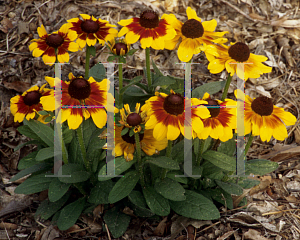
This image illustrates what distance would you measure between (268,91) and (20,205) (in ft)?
7.81

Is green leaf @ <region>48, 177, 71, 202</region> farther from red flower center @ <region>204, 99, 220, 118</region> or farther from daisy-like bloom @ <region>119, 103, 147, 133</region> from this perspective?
red flower center @ <region>204, 99, 220, 118</region>

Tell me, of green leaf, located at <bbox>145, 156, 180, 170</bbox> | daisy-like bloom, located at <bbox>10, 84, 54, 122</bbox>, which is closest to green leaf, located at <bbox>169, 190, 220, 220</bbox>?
green leaf, located at <bbox>145, 156, 180, 170</bbox>

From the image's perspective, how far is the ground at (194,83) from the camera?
6.91 ft

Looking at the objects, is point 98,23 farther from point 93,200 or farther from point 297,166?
point 297,166

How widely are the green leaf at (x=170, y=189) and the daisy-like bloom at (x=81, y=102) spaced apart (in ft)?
1.87

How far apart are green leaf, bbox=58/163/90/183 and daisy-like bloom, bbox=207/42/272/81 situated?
973 millimetres

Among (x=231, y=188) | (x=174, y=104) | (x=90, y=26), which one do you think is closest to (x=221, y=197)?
(x=231, y=188)

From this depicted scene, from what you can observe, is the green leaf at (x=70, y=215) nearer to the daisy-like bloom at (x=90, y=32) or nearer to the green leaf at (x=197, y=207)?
the green leaf at (x=197, y=207)

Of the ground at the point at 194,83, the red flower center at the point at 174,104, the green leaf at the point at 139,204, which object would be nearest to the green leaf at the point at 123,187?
the green leaf at the point at 139,204

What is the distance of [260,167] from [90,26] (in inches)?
55.1

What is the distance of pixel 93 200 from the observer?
6.39 ft

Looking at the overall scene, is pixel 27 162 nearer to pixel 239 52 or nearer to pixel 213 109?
pixel 213 109

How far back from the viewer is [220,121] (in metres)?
1.68

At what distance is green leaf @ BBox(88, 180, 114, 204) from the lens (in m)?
1.92
